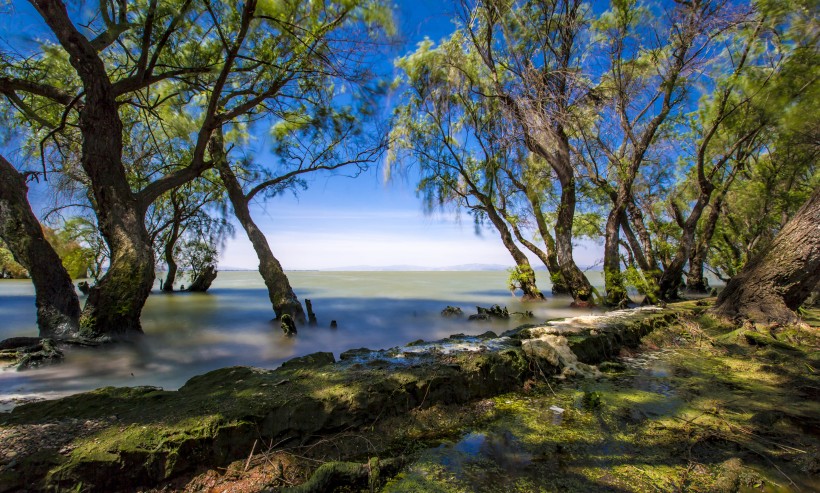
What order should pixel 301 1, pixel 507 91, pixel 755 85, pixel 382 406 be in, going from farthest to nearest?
pixel 507 91, pixel 755 85, pixel 301 1, pixel 382 406

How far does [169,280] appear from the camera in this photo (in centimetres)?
1738

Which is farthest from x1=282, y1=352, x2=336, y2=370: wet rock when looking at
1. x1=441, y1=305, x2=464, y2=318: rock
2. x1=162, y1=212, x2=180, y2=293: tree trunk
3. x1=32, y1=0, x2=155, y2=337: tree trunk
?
x1=162, y1=212, x2=180, y2=293: tree trunk

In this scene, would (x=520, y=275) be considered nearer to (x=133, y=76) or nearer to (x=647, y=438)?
(x=647, y=438)

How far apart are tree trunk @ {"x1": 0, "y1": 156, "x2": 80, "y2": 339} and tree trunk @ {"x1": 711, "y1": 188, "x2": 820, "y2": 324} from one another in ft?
31.3

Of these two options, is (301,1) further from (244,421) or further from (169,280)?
(169,280)

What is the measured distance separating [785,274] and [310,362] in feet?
20.1

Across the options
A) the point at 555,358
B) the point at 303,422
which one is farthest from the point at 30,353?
the point at 555,358

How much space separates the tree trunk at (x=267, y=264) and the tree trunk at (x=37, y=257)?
2.93m

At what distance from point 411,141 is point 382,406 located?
34.7ft

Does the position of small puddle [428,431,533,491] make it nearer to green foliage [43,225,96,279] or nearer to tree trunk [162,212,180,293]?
tree trunk [162,212,180,293]

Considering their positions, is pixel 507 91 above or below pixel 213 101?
above

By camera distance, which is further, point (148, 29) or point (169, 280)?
point (169, 280)

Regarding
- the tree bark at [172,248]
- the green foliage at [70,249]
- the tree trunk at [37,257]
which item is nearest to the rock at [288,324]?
the tree trunk at [37,257]

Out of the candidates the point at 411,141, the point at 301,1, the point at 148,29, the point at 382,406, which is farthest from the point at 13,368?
the point at 411,141
